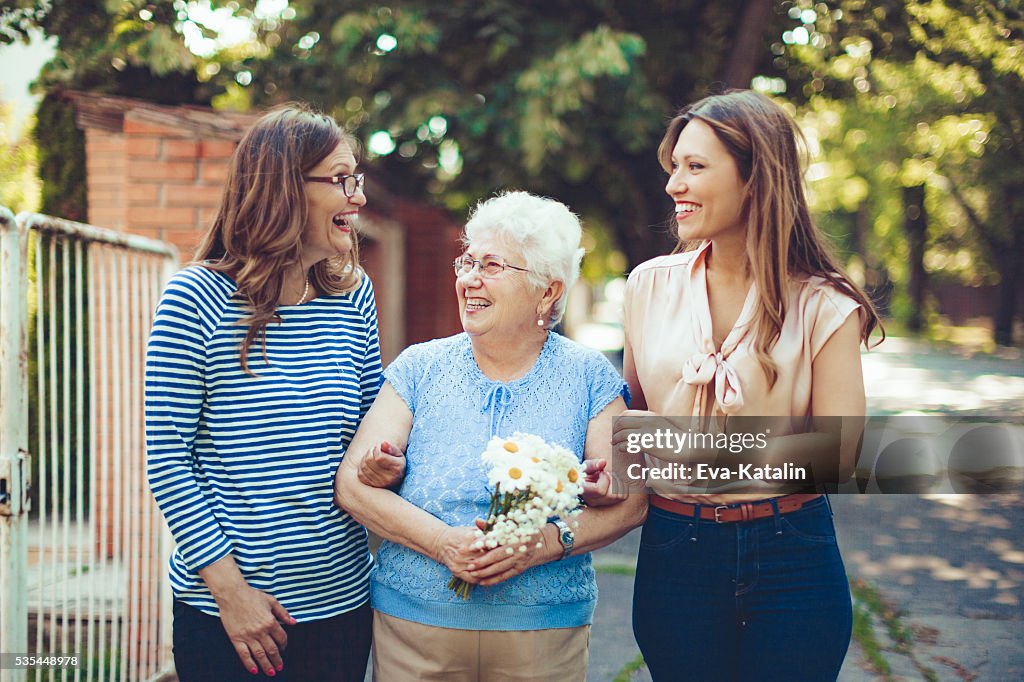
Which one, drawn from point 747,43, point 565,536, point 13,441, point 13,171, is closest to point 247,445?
point 565,536

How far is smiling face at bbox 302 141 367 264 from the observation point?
230 centimetres

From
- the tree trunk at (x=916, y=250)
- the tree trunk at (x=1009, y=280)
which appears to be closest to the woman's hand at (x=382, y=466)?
the tree trunk at (x=1009, y=280)

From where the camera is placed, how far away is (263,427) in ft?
7.04

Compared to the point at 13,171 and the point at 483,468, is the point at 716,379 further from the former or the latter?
the point at 13,171

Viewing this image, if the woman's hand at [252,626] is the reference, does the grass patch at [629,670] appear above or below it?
below

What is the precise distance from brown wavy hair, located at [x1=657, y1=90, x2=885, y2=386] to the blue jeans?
15.4 inches

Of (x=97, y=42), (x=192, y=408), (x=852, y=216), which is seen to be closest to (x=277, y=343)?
(x=192, y=408)

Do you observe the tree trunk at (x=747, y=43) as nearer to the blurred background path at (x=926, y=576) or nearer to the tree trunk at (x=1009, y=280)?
the blurred background path at (x=926, y=576)

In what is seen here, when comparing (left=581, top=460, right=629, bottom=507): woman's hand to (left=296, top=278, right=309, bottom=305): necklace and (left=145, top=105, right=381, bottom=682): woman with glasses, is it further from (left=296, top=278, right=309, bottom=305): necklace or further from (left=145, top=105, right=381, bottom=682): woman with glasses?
(left=296, top=278, right=309, bottom=305): necklace

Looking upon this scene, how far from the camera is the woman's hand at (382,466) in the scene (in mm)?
2123

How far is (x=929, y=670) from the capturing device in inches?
167

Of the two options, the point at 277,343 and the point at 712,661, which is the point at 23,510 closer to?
the point at 277,343

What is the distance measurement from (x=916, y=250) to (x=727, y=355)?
27373 mm

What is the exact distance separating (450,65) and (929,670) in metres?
6.29
